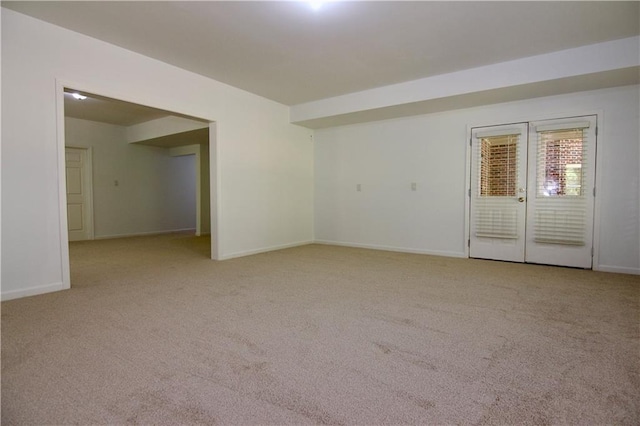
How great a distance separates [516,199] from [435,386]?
3.96 meters

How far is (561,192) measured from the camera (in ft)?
14.8

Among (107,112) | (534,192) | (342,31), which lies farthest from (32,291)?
(534,192)

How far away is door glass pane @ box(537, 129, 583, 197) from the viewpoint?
174 inches

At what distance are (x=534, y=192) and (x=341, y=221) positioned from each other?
3199 mm

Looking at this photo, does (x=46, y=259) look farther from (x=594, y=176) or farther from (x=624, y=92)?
(x=624, y=92)

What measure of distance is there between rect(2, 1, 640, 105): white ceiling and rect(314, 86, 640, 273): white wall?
1.07m

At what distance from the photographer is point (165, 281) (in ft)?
12.5

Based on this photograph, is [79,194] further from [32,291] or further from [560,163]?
[560,163]

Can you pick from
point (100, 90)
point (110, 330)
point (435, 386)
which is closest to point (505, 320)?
point (435, 386)

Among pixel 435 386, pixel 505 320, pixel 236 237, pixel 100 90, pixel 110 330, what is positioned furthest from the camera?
pixel 236 237

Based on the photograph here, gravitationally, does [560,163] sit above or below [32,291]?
above

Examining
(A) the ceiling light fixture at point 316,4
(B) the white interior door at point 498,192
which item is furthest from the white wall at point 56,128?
(B) the white interior door at point 498,192

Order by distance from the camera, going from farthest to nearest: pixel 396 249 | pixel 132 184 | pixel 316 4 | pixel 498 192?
1. pixel 132 184
2. pixel 396 249
3. pixel 498 192
4. pixel 316 4

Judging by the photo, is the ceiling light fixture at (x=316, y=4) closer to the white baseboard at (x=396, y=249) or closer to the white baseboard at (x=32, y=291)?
the white baseboard at (x=32, y=291)
